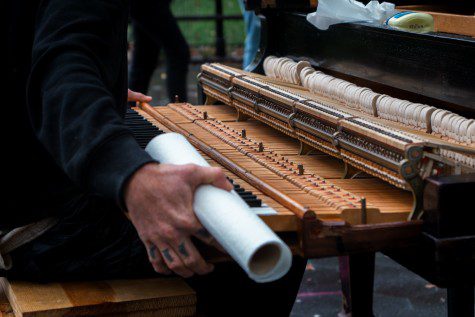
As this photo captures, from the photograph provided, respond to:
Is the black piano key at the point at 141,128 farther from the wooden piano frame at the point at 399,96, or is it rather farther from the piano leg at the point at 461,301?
the piano leg at the point at 461,301

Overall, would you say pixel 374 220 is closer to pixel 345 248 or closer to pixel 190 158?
pixel 345 248

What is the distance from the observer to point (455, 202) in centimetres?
196

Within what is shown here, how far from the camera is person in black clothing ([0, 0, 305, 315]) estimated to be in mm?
1854

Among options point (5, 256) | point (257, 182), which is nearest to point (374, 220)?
point (257, 182)

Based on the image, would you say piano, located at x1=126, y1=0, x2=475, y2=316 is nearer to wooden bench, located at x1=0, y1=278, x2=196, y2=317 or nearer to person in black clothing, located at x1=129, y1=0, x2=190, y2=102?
wooden bench, located at x1=0, y1=278, x2=196, y2=317

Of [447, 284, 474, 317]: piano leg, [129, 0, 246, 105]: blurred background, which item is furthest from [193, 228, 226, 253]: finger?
[129, 0, 246, 105]: blurred background

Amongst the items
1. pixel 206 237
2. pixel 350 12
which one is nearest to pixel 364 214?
pixel 206 237

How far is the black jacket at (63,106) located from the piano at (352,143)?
0.39 metres

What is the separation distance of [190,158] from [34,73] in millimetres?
437

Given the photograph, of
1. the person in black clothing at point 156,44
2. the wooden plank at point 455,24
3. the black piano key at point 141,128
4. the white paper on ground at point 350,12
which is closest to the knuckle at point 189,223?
the black piano key at point 141,128

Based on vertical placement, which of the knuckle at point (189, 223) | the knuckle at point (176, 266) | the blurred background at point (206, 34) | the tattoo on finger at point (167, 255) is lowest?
the blurred background at point (206, 34)

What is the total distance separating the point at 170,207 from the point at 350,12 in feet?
5.18

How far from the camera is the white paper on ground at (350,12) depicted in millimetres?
3111

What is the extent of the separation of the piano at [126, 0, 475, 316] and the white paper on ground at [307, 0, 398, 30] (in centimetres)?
7
